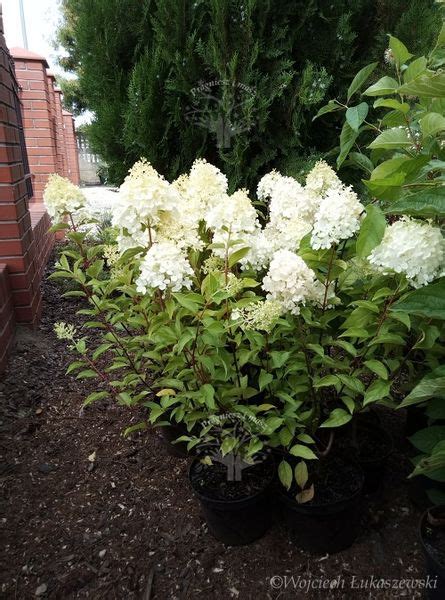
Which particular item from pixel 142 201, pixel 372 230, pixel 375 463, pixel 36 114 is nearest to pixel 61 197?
pixel 142 201

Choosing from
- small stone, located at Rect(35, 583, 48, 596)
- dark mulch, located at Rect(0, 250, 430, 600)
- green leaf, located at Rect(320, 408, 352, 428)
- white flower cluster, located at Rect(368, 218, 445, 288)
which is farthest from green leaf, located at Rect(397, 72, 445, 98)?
small stone, located at Rect(35, 583, 48, 596)

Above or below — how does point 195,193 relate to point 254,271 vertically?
above

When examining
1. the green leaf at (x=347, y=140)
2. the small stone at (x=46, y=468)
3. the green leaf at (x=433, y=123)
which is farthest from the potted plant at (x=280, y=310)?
the small stone at (x=46, y=468)

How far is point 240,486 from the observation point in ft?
5.45

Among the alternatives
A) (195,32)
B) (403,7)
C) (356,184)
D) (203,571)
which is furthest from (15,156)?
(403,7)

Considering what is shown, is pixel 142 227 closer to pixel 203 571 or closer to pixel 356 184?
pixel 203 571

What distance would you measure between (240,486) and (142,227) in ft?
3.28

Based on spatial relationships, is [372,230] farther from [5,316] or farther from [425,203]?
[5,316]

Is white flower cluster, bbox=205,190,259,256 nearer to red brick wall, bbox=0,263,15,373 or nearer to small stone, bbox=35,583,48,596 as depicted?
small stone, bbox=35,583,48,596

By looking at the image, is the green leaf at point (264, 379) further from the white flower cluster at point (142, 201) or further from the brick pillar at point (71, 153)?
the brick pillar at point (71, 153)

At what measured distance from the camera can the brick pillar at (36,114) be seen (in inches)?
202

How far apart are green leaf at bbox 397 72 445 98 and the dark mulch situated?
1.50m

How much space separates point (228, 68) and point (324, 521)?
2.89m

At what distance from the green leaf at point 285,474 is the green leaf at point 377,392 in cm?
39
